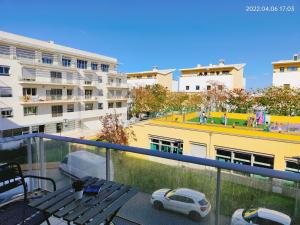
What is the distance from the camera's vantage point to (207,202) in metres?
2.14

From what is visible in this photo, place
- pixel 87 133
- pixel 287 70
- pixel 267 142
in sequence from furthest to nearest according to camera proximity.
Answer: pixel 287 70
pixel 87 133
pixel 267 142

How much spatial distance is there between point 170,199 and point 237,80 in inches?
1807

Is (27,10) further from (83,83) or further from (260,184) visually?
(260,184)

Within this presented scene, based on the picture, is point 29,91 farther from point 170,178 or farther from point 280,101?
point 280,101

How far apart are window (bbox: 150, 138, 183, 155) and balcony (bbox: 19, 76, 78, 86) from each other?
15.6 metres

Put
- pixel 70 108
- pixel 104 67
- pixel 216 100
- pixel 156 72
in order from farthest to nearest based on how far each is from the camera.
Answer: pixel 156 72, pixel 104 67, pixel 216 100, pixel 70 108

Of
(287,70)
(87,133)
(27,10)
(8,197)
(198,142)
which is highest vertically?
(27,10)

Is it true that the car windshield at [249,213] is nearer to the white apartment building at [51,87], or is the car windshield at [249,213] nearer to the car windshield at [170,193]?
the car windshield at [170,193]

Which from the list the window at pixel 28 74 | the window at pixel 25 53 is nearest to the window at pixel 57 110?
the window at pixel 28 74

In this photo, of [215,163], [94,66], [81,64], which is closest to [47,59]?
[81,64]

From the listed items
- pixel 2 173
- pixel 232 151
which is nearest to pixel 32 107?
pixel 232 151

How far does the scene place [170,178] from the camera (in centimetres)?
238

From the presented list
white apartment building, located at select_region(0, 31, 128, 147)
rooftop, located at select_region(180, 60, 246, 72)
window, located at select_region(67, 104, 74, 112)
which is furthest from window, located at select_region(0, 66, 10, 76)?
rooftop, located at select_region(180, 60, 246, 72)

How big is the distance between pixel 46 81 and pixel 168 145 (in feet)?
57.5
